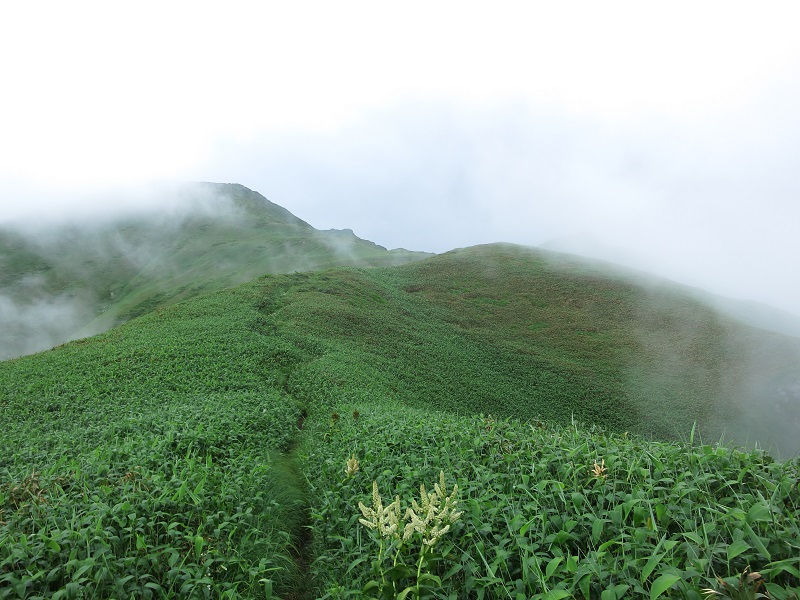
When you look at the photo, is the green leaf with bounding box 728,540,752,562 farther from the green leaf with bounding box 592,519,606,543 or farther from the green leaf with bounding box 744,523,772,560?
the green leaf with bounding box 592,519,606,543

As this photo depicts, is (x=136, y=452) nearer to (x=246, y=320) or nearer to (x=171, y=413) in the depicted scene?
(x=171, y=413)

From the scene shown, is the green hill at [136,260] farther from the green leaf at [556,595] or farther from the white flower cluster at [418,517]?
the green leaf at [556,595]

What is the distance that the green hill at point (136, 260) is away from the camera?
3014 inches

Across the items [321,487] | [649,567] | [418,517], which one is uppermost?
[649,567]

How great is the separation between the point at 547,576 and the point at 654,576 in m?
0.84

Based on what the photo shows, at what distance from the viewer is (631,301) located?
4841 cm

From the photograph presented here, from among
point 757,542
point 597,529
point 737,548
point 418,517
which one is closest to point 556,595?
point 597,529

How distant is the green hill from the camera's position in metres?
76.6

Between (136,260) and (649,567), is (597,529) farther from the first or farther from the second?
(136,260)

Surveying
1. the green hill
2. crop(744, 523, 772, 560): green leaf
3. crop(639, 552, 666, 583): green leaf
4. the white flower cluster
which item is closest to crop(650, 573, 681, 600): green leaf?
crop(639, 552, 666, 583): green leaf

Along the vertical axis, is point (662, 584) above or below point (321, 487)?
above

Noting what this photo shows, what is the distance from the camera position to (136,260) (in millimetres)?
109000

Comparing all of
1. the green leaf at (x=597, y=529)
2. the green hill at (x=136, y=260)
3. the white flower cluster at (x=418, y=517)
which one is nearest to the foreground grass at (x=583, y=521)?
the green leaf at (x=597, y=529)

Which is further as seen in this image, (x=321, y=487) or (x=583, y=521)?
(x=321, y=487)
